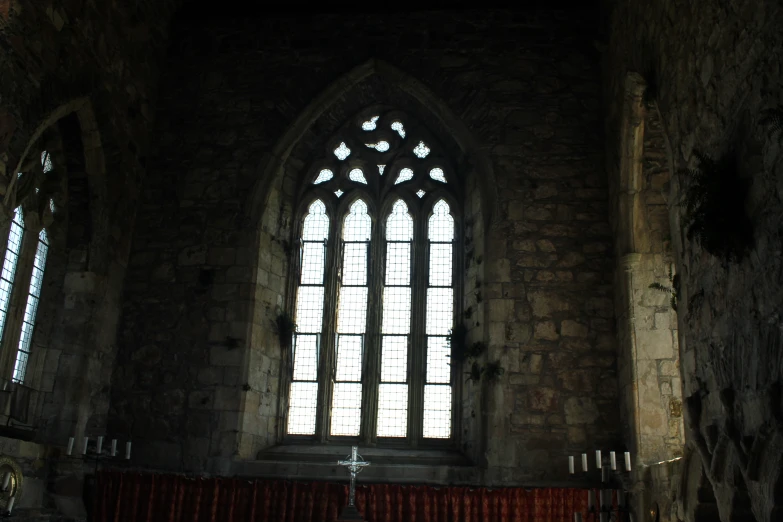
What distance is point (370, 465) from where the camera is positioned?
7.80 meters

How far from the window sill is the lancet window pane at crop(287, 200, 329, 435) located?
0.42 m

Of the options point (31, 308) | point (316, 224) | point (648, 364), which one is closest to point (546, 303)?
point (648, 364)

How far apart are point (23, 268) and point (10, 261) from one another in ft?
0.58

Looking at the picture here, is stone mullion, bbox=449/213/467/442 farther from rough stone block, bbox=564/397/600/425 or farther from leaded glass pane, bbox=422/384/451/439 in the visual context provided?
rough stone block, bbox=564/397/600/425

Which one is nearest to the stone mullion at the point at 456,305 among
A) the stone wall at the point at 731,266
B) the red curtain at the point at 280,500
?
the red curtain at the point at 280,500

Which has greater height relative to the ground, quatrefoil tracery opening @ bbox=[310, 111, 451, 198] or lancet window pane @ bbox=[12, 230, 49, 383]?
quatrefoil tracery opening @ bbox=[310, 111, 451, 198]

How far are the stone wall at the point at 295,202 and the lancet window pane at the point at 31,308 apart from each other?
911mm

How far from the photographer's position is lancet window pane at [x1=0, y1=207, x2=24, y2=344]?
7.30 m

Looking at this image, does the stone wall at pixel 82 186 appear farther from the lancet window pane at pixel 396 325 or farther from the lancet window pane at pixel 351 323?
the lancet window pane at pixel 396 325

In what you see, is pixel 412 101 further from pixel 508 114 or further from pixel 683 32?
pixel 683 32

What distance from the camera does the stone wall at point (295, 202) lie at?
25.8 feet

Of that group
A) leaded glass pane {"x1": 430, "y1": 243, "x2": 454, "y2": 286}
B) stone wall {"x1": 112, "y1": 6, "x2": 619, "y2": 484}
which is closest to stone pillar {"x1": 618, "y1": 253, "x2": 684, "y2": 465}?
stone wall {"x1": 112, "y1": 6, "x2": 619, "y2": 484}

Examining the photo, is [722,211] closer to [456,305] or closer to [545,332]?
[545,332]

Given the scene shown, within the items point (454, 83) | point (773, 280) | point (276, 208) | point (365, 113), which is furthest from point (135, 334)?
point (773, 280)
